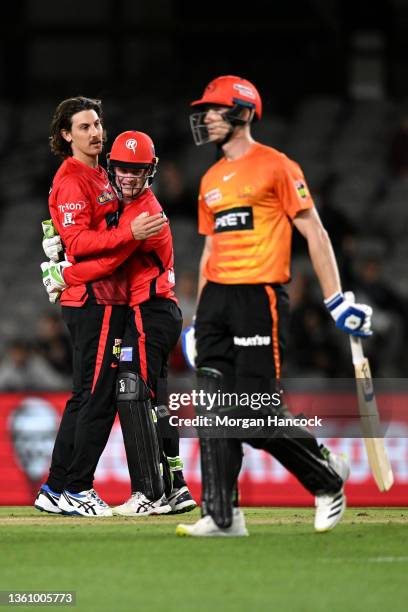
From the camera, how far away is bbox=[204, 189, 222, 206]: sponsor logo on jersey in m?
6.14

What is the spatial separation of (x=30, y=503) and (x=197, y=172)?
318 inches

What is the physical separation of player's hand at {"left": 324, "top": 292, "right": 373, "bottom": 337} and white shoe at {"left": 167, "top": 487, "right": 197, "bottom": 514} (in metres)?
1.80

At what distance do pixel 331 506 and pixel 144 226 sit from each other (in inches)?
68.5

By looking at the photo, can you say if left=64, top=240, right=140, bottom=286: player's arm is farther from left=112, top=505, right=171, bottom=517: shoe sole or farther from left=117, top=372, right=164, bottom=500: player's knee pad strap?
left=112, top=505, right=171, bottom=517: shoe sole

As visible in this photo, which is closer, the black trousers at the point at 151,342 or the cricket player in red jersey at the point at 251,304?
the cricket player in red jersey at the point at 251,304

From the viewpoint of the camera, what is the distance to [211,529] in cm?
606

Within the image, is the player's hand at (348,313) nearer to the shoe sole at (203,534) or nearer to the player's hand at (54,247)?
the shoe sole at (203,534)

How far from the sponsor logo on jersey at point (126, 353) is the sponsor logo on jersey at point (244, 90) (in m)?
1.61

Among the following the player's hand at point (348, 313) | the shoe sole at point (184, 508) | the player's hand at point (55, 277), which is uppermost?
the player's hand at point (348, 313)

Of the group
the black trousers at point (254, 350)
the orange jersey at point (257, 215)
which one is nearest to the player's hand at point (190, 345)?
the black trousers at point (254, 350)

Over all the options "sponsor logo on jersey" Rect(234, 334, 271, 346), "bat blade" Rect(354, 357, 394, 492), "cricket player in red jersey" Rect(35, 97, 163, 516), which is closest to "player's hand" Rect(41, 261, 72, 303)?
"cricket player in red jersey" Rect(35, 97, 163, 516)

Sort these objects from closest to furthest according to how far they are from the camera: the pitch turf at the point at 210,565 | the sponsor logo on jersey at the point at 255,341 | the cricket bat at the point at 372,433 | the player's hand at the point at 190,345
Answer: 1. the pitch turf at the point at 210,565
2. the sponsor logo on jersey at the point at 255,341
3. the player's hand at the point at 190,345
4. the cricket bat at the point at 372,433

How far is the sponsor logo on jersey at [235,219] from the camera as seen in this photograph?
6.07 meters

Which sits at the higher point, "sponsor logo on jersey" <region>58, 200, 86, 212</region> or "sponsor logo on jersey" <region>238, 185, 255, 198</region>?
"sponsor logo on jersey" <region>238, 185, 255, 198</region>
